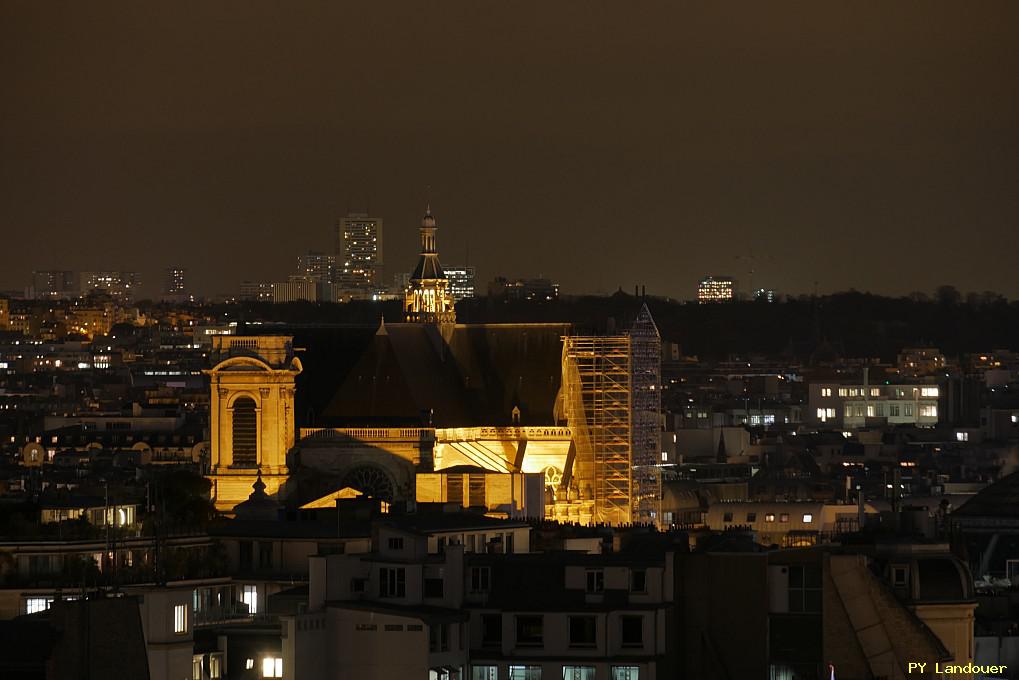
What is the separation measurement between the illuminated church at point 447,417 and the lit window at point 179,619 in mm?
48393

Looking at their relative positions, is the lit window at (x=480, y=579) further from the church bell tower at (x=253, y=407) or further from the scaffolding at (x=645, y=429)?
the scaffolding at (x=645, y=429)

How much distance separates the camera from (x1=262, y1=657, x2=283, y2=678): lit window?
186ft

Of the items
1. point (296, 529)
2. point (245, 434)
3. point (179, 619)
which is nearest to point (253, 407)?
point (245, 434)

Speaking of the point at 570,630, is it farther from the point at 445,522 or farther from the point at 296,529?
the point at 296,529

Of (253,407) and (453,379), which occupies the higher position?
(453,379)

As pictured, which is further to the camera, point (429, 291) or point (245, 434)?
point (429, 291)

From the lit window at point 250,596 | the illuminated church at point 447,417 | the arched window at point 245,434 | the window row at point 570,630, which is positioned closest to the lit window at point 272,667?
the window row at point 570,630

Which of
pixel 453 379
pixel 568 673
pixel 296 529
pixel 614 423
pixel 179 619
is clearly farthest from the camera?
pixel 614 423

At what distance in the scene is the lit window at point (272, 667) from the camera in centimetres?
5656

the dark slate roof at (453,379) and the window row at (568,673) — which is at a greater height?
the dark slate roof at (453,379)

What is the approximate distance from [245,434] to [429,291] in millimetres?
13830

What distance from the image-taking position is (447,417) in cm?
11325

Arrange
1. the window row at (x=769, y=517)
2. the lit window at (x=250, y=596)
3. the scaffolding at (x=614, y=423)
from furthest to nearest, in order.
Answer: the window row at (x=769, y=517) → the scaffolding at (x=614, y=423) → the lit window at (x=250, y=596)

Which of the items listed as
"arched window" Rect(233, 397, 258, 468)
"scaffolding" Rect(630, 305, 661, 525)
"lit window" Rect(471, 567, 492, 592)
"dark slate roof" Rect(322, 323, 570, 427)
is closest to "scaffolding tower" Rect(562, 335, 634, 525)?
"scaffolding" Rect(630, 305, 661, 525)
